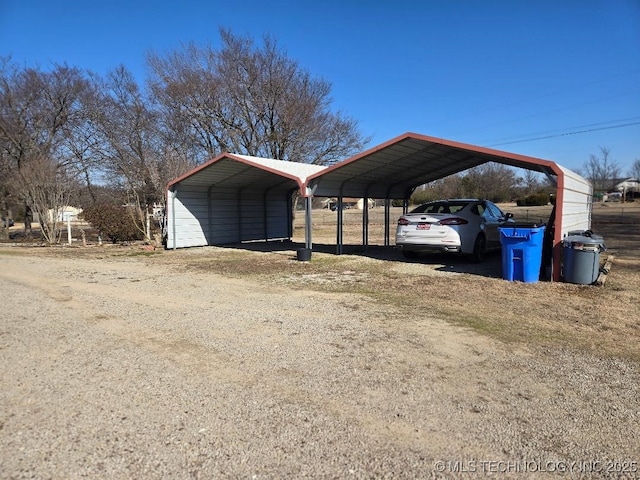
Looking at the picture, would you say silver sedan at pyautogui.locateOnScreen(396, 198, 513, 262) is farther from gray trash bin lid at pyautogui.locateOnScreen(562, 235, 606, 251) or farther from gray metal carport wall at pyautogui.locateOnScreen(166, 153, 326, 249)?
gray metal carport wall at pyautogui.locateOnScreen(166, 153, 326, 249)

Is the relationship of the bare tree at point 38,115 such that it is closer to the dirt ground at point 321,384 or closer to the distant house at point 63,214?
the distant house at point 63,214

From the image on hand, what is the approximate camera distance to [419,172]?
48.1ft

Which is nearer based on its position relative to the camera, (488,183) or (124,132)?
(124,132)

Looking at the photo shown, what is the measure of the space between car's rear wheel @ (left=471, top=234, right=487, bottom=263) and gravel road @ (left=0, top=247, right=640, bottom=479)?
5.85 m

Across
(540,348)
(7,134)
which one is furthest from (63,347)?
(7,134)

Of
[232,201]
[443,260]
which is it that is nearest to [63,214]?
[232,201]

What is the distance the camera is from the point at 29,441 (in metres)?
2.89

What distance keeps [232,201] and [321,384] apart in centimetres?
1583

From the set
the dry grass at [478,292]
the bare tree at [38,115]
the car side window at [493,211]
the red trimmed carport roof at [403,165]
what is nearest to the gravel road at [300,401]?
the dry grass at [478,292]

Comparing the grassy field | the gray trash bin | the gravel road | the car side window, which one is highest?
the car side window

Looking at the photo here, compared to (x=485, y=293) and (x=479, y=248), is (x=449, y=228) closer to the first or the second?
(x=479, y=248)

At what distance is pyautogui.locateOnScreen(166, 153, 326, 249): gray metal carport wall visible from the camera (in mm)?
14594

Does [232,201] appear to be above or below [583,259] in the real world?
above

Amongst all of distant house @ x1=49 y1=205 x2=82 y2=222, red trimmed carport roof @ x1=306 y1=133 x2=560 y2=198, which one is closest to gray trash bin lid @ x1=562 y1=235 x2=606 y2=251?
red trimmed carport roof @ x1=306 y1=133 x2=560 y2=198
